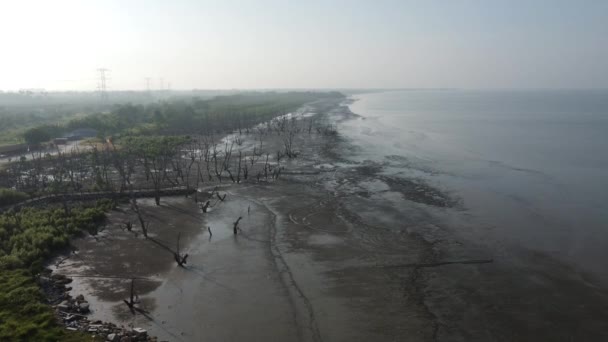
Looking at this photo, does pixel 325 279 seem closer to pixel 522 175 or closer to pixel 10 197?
pixel 10 197

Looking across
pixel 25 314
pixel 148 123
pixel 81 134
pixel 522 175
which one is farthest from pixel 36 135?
pixel 522 175

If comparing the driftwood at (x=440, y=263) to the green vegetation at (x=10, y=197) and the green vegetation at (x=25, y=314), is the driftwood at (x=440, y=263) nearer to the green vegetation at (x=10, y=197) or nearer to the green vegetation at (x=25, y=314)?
the green vegetation at (x=25, y=314)

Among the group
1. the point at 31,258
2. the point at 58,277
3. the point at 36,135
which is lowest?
the point at 58,277

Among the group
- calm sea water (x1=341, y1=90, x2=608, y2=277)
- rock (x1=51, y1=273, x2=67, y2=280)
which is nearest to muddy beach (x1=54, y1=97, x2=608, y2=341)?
rock (x1=51, y1=273, x2=67, y2=280)

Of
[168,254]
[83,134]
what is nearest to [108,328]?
[168,254]

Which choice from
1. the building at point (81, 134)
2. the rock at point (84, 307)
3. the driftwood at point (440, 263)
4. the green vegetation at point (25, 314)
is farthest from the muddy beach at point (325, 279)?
the building at point (81, 134)

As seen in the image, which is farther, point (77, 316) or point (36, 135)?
point (36, 135)
